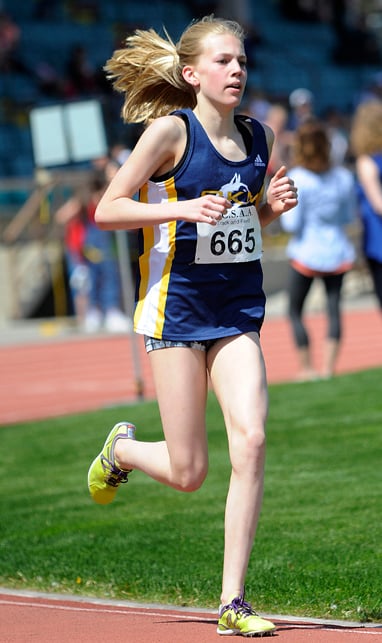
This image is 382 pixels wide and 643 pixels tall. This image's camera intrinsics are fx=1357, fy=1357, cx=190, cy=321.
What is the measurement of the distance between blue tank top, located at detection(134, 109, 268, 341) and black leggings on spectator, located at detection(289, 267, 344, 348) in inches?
270

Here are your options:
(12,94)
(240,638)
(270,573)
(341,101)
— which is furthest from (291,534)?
(341,101)

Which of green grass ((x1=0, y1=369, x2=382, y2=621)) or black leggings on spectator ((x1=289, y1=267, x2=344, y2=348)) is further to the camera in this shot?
black leggings on spectator ((x1=289, y1=267, x2=344, y2=348))

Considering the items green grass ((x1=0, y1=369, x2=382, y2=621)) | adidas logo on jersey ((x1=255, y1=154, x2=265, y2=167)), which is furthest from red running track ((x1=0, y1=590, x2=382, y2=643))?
adidas logo on jersey ((x1=255, y1=154, x2=265, y2=167))

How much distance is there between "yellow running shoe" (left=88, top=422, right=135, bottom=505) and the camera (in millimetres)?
5852

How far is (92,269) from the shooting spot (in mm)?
21172

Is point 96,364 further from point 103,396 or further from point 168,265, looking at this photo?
point 168,265

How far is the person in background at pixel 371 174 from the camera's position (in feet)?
36.9

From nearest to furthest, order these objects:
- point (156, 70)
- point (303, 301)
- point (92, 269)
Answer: point (156, 70) < point (303, 301) < point (92, 269)

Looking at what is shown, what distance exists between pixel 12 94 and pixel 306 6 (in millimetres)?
14755

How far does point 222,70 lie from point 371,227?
6367 millimetres

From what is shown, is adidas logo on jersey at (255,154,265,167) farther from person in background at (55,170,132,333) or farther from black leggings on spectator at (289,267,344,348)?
person in background at (55,170,132,333)

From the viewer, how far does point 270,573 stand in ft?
19.8

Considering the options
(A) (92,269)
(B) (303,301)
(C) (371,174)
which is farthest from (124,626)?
(A) (92,269)

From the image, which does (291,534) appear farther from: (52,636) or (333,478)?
(52,636)
